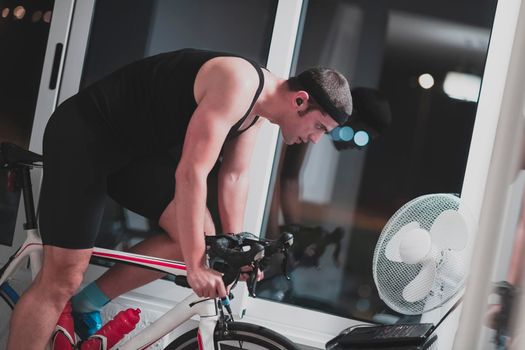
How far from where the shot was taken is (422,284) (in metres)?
1.60

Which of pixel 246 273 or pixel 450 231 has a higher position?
pixel 450 231

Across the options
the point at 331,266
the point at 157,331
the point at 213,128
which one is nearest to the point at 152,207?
the point at 157,331

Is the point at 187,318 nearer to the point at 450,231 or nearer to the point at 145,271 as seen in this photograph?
the point at 145,271

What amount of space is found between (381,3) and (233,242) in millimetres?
1296

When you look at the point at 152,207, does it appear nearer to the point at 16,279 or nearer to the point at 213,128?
the point at 213,128

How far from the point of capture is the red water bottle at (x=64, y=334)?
1874mm

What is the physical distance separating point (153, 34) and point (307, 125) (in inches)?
45.1

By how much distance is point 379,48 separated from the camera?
96.5 inches

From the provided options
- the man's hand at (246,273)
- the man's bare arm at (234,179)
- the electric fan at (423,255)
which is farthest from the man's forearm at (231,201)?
the electric fan at (423,255)

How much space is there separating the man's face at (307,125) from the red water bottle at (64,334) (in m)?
0.89

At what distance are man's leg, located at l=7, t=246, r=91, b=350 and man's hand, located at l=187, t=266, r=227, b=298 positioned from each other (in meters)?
0.44

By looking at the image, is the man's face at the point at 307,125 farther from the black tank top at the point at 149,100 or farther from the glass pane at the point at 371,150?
the glass pane at the point at 371,150

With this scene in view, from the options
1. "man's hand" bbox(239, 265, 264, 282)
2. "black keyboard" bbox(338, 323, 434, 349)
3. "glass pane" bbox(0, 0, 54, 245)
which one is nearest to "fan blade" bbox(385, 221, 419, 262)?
"black keyboard" bbox(338, 323, 434, 349)

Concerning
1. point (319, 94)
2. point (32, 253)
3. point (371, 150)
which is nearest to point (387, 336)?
point (319, 94)
